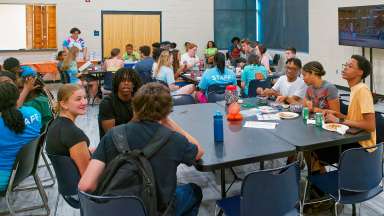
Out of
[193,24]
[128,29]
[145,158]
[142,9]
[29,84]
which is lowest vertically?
[145,158]

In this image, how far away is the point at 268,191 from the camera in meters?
2.06

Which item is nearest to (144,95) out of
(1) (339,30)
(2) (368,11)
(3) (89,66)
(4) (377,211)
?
(4) (377,211)

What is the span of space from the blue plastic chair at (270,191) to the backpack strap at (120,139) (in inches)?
25.6

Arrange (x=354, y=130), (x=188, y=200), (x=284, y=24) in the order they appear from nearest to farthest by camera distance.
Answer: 1. (x=188, y=200)
2. (x=354, y=130)
3. (x=284, y=24)

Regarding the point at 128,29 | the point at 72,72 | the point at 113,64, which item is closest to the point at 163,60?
the point at 72,72

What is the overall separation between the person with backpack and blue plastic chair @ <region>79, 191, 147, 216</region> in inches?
1.8

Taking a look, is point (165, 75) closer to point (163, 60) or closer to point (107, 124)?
point (163, 60)

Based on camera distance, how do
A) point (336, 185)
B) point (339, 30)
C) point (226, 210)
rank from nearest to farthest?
1. point (226, 210)
2. point (336, 185)
3. point (339, 30)

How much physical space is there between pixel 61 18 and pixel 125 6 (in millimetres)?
1819

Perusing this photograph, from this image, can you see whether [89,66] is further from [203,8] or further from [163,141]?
[163,141]

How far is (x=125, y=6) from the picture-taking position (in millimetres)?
11023

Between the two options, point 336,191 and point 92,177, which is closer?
point 92,177

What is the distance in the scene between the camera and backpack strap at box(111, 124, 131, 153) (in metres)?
1.87

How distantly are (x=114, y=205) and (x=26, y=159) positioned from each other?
132 cm
